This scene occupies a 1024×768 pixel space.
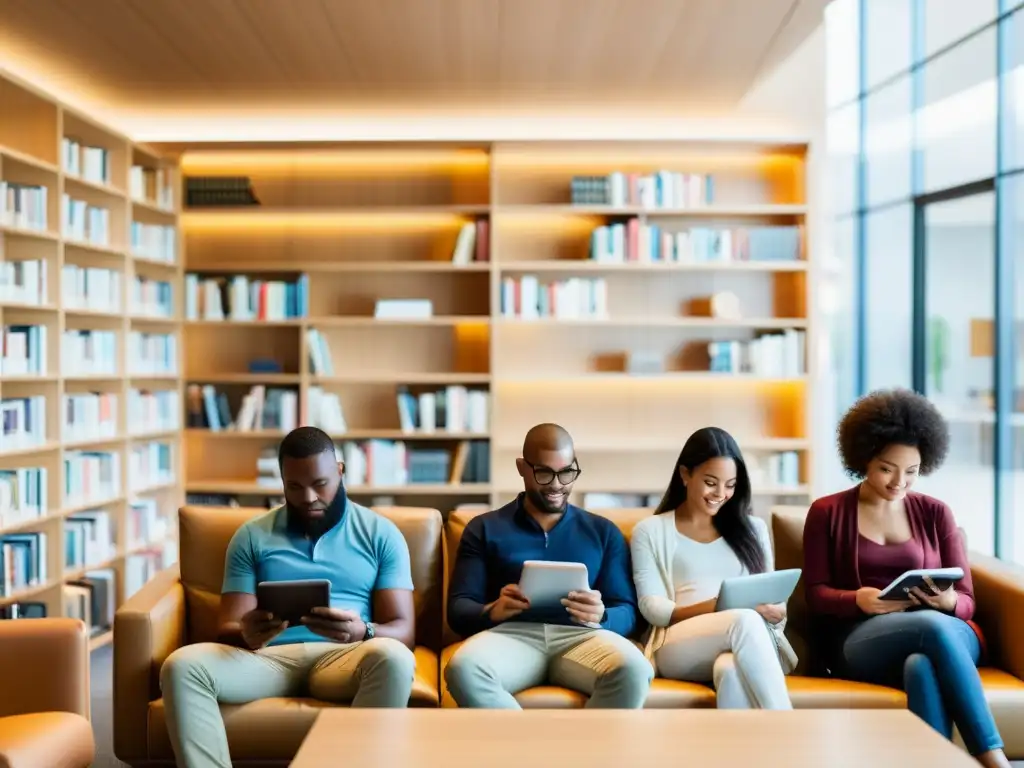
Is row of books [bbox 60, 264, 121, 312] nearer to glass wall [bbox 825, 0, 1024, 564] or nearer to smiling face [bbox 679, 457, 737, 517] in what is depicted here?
smiling face [bbox 679, 457, 737, 517]

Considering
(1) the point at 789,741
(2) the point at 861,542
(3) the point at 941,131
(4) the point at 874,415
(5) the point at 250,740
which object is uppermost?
(3) the point at 941,131

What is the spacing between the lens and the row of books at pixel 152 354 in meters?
5.88

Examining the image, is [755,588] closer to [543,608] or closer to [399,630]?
[543,608]

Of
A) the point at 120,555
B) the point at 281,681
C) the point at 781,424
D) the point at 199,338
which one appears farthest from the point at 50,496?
the point at 781,424

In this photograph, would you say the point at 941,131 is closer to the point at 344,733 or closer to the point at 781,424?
the point at 781,424

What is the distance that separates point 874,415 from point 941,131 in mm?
3009

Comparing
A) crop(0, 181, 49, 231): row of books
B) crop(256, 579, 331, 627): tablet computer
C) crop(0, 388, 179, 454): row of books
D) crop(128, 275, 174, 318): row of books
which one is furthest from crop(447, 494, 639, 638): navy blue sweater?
crop(128, 275, 174, 318): row of books

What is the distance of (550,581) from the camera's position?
3.16m

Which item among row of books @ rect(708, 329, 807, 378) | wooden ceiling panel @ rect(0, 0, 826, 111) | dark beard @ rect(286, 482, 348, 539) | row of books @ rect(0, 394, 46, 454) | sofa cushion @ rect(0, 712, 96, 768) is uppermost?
wooden ceiling panel @ rect(0, 0, 826, 111)

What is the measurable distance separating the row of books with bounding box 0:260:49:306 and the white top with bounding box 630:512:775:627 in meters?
2.86

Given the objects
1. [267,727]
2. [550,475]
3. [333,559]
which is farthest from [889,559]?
[267,727]

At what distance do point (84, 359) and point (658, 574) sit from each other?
3.24m

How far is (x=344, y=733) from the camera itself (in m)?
2.44

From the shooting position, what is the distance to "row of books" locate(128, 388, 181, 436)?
5.89m
